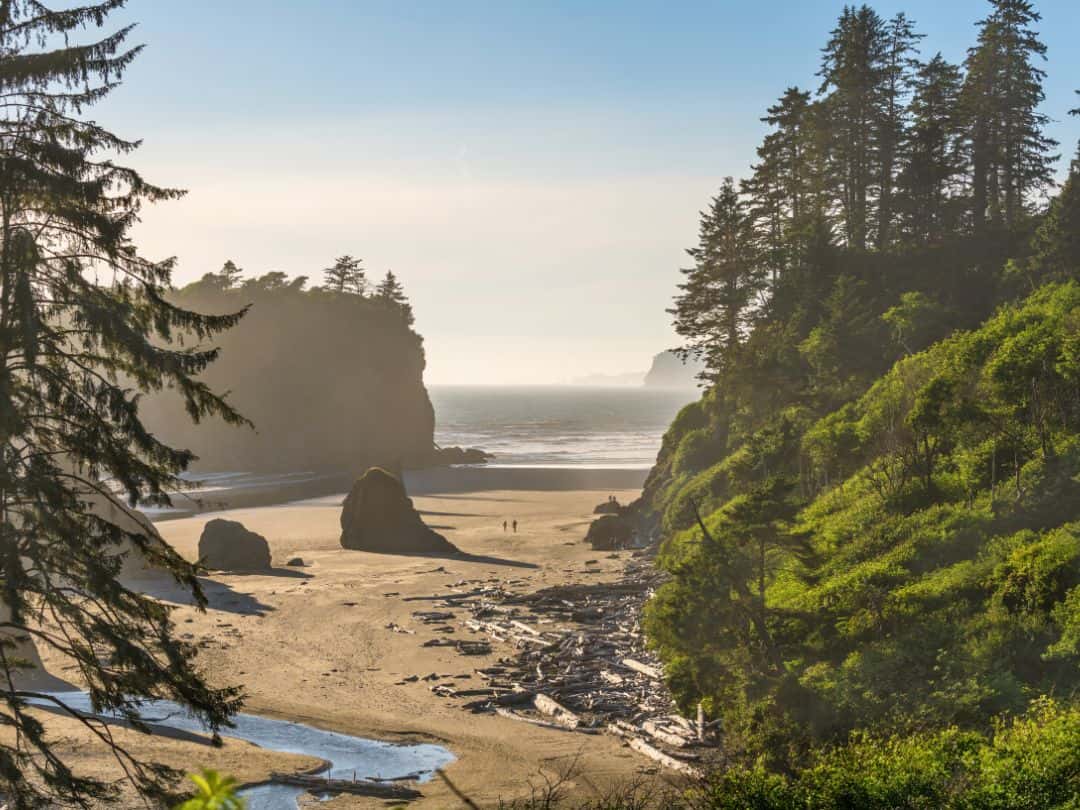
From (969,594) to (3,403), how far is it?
19.7 meters

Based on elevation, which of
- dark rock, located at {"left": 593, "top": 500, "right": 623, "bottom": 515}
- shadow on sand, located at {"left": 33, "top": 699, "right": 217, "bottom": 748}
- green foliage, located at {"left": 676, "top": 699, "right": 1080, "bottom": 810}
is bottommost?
shadow on sand, located at {"left": 33, "top": 699, "right": 217, "bottom": 748}

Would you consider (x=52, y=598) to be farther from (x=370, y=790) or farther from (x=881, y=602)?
(x=881, y=602)

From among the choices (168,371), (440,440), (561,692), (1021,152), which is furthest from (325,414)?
(168,371)

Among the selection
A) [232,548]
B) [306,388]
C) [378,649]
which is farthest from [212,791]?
[306,388]

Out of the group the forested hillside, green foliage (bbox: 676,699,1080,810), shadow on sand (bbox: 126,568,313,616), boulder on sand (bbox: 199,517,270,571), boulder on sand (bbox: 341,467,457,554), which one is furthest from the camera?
boulder on sand (bbox: 341,467,457,554)

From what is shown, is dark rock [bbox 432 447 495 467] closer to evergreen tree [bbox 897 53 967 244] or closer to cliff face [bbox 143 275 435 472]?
cliff face [bbox 143 275 435 472]

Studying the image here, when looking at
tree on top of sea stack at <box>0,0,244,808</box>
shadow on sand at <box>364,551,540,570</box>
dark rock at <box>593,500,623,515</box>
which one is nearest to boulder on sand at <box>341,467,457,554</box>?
shadow on sand at <box>364,551,540,570</box>

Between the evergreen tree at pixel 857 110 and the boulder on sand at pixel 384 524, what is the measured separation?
30090mm

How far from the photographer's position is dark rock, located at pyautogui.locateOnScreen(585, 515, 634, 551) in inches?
1964

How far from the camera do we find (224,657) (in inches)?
1163

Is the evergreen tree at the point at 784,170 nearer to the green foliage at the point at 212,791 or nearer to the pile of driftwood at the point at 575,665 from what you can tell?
the pile of driftwood at the point at 575,665

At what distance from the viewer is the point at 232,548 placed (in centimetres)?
4450

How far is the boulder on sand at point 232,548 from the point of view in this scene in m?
44.1

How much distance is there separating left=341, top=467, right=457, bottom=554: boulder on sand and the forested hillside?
13.1 metres
